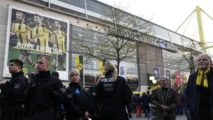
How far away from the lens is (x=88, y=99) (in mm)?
5152

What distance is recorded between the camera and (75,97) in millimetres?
4891

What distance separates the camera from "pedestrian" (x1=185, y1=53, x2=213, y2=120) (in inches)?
150

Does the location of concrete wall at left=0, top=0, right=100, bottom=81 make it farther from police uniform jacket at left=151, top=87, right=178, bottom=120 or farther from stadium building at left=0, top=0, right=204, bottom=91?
police uniform jacket at left=151, top=87, right=178, bottom=120

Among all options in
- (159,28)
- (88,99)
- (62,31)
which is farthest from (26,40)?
(159,28)

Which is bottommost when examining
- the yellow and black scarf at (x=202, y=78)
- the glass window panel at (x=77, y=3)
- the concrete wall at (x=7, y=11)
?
the yellow and black scarf at (x=202, y=78)

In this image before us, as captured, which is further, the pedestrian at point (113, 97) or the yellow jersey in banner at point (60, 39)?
the yellow jersey in banner at point (60, 39)

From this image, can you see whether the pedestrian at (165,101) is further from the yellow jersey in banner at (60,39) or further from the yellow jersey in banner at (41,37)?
the yellow jersey in banner at (60,39)

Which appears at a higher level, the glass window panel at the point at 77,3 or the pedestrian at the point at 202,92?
the glass window panel at the point at 77,3

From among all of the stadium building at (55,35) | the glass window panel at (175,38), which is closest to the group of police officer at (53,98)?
the stadium building at (55,35)

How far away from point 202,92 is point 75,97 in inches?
101

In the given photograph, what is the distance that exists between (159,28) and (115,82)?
5506 centimetres

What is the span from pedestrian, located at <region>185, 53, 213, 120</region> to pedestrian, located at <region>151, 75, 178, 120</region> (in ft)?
5.68

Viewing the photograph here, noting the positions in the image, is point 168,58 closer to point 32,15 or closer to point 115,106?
point 32,15

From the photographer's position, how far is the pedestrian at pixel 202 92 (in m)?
3.82
